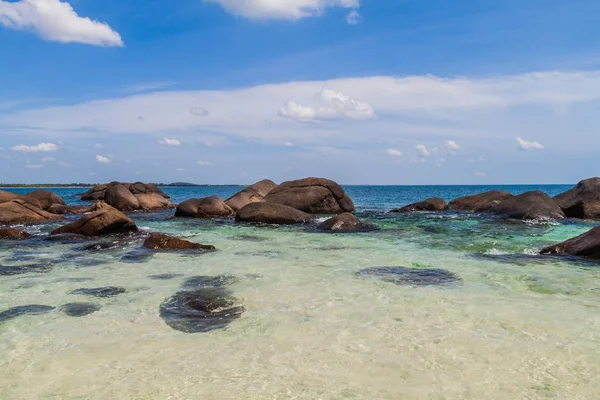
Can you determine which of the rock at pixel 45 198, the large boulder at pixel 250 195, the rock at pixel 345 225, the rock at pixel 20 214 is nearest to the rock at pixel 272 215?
the rock at pixel 345 225

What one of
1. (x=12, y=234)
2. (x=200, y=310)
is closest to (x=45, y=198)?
(x=12, y=234)

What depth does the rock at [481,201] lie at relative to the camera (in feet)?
101

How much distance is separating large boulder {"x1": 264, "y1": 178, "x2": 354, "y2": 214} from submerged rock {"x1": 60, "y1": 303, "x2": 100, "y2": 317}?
827 inches

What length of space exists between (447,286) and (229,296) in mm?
4108

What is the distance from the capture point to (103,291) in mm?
8289

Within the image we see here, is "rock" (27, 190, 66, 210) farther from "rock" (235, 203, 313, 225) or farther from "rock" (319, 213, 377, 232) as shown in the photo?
"rock" (319, 213, 377, 232)

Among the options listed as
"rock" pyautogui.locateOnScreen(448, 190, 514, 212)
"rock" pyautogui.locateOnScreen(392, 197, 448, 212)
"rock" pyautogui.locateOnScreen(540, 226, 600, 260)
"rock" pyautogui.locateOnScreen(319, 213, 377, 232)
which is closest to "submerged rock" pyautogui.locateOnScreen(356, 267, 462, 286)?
"rock" pyautogui.locateOnScreen(540, 226, 600, 260)

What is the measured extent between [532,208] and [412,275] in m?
18.1

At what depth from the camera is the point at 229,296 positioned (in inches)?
310

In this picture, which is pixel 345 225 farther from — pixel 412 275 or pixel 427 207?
pixel 427 207

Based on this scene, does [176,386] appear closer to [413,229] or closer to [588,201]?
[413,229]

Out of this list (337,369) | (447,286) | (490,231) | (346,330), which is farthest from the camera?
(490,231)

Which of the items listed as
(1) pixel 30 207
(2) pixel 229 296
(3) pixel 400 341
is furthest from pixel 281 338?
(1) pixel 30 207

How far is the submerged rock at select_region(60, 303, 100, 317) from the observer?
22.8 ft
